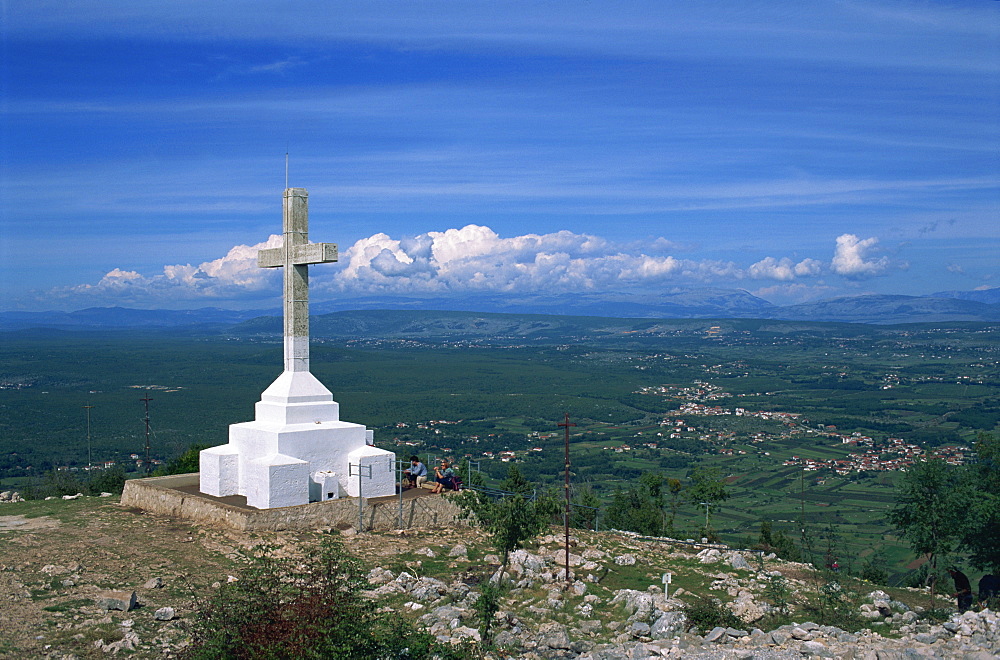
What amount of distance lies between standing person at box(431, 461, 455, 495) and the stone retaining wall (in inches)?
19.6

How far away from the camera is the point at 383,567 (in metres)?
15.2

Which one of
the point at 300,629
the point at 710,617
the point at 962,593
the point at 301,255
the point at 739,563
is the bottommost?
the point at 962,593

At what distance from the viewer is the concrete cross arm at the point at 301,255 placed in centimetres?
1880

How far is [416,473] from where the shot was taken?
20828 millimetres

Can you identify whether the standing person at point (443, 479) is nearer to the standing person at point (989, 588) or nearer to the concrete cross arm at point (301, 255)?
the concrete cross arm at point (301, 255)

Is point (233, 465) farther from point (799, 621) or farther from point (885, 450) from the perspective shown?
point (885, 450)

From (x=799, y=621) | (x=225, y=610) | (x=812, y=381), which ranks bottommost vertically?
(x=812, y=381)

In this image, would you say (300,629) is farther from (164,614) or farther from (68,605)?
(68,605)

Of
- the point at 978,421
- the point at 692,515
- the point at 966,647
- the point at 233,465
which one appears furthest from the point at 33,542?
the point at 978,421

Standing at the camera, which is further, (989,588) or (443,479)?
(443,479)

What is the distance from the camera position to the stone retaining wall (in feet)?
54.7

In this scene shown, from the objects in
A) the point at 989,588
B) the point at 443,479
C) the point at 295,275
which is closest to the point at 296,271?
the point at 295,275

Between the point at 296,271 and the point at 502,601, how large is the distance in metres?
9.21

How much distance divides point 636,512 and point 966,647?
14.2 meters
